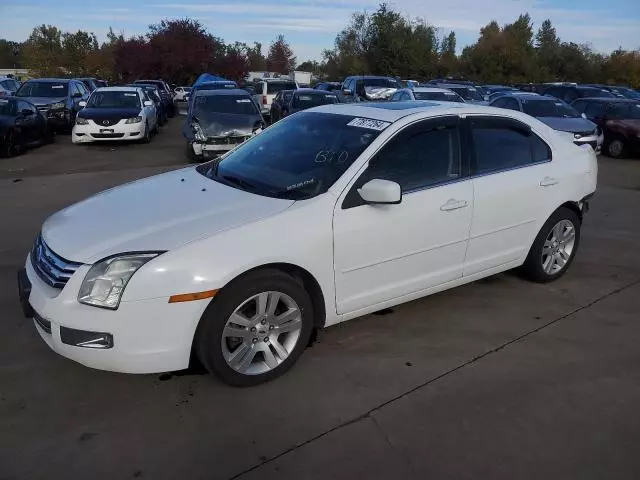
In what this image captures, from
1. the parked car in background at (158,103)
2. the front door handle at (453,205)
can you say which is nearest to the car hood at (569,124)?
Result: the front door handle at (453,205)

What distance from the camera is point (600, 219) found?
7910 mm

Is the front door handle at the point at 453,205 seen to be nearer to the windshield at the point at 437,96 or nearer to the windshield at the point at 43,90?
the windshield at the point at 437,96

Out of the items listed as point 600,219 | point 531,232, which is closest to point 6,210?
point 531,232

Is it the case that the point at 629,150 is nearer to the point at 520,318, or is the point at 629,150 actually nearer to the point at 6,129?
the point at 520,318

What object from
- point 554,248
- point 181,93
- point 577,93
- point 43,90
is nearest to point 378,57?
point 181,93

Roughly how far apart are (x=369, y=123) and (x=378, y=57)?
53948 mm

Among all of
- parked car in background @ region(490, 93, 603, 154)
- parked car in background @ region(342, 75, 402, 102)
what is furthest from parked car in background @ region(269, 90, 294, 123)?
parked car in background @ region(490, 93, 603, 154)

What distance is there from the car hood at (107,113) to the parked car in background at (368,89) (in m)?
7.60

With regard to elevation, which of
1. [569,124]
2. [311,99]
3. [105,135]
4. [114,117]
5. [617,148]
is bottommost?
[617,148]

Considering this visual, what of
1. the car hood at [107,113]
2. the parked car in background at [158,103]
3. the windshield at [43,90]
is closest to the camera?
the car hood at [107,113]

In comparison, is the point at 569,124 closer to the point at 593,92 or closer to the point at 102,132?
the point at 593,92

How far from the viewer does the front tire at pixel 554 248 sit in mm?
4928

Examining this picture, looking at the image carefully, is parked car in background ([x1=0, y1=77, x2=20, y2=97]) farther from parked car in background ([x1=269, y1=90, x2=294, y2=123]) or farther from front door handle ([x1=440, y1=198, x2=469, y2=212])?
front door handle ([x1=440, y1=198, x2=469, y2=212])

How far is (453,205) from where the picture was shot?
407 cm
